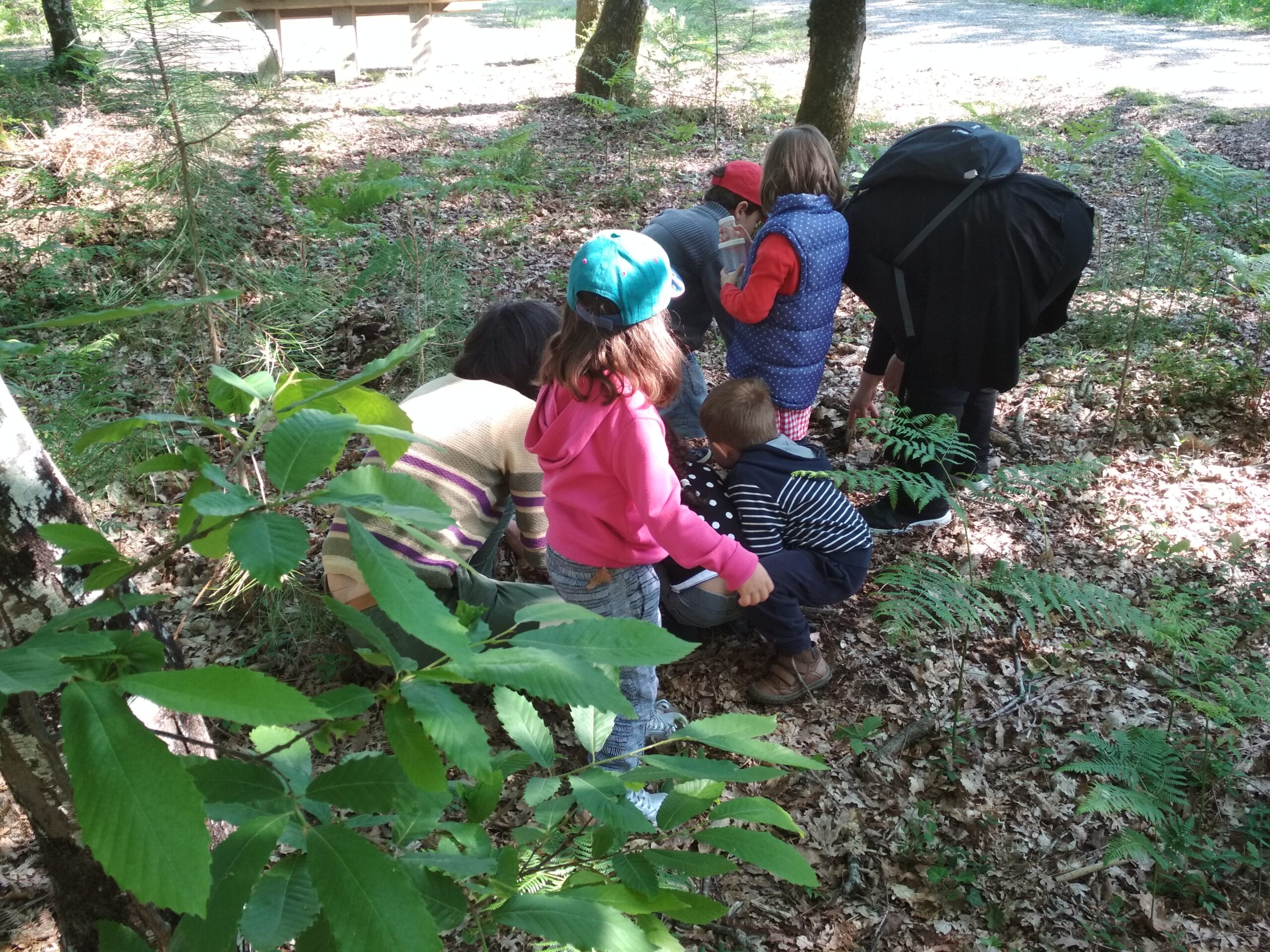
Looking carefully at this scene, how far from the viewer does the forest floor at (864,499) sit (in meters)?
2.76

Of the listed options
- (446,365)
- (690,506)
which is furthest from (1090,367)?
(446,365)

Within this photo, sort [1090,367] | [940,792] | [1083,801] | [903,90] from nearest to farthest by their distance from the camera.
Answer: [1083,801] → [940,792] → [1090,367] → [903,90]

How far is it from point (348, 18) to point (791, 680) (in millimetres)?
11099

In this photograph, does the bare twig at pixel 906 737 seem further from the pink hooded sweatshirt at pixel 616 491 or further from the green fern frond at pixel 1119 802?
the pink hooded sweatshirt at pixel 616 491

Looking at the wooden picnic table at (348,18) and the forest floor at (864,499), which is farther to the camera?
the wooden picnic table at (348,18)

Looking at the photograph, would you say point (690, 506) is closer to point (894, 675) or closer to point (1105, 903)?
point (894, 675)

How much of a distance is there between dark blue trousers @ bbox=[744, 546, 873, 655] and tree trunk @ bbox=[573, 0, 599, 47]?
34.5ft

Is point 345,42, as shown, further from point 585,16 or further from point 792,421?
point 792,421

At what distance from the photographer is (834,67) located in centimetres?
689

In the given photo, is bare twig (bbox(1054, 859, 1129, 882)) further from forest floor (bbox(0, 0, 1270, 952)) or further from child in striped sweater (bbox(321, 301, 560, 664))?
child in striped sweater (bbox(321, 301, 560, 664))

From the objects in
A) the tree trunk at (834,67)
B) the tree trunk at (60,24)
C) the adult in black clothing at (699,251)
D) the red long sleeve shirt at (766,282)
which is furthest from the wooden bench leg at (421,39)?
the red long sleeve shirt at (766,282)

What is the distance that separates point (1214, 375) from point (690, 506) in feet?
11.7

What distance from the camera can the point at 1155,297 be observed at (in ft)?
19.9

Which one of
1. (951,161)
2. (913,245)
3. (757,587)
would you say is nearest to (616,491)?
(757,587)
